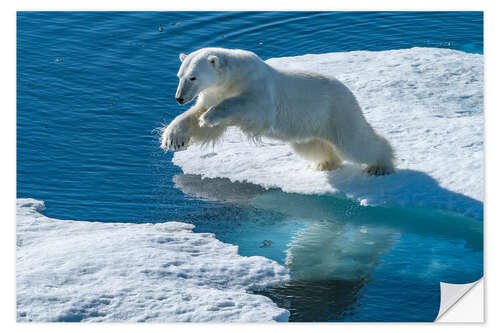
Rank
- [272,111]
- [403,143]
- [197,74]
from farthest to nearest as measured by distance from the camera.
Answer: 1. [403,143]
2. [272,111]
3. [197,74]

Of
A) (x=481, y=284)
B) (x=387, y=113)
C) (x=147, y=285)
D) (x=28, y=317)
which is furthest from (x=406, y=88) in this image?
(x=28, y=317)

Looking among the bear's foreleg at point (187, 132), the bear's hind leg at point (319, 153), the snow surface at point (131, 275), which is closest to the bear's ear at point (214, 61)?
the bear's foreleg at point (187, 132)

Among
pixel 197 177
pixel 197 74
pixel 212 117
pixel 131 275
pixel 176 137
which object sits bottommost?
pixel 131 275

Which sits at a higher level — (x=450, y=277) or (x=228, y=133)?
(x=228, y=133)

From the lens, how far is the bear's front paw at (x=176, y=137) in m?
5.05

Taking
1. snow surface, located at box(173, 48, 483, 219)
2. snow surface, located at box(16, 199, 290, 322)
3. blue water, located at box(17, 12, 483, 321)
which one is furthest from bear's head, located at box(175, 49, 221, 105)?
blue water, located at box(17, 12, 483, 321)

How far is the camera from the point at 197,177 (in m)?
6.51

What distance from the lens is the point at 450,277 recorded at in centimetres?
480

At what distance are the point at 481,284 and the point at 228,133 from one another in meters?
3.32

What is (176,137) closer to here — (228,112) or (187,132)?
(187,132)

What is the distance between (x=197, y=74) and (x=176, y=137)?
1.64ft

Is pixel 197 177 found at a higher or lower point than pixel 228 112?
lower

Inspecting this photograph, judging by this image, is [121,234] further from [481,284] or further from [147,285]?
[481,284]

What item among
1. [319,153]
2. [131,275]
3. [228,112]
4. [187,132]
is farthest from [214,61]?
[319,153]
